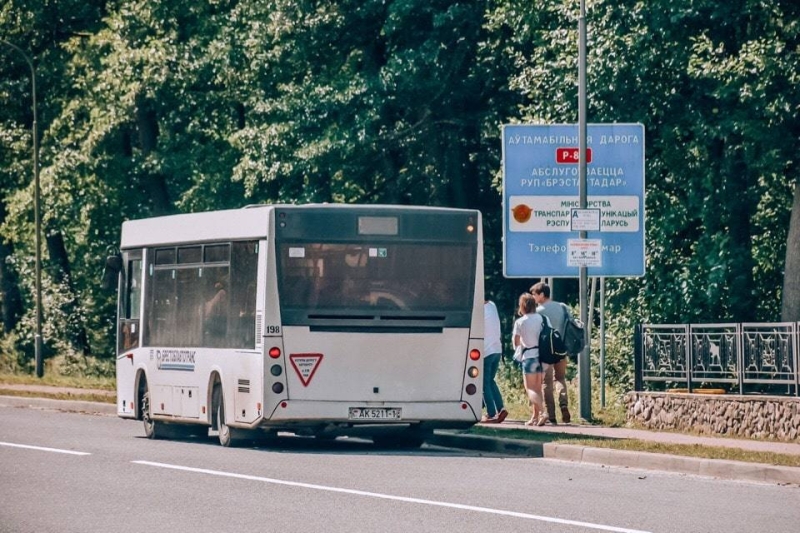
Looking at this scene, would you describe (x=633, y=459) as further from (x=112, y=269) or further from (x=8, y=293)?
(x=8, y=293)

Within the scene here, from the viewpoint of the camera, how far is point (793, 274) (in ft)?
93.8

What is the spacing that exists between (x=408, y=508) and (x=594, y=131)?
41.4 ft

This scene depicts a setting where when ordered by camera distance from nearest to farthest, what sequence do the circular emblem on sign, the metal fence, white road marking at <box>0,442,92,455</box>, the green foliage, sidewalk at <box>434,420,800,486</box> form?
1. sidewalk at <box>434,420,800,486</box>
2. white road marking at <box>0,442,92,455</box>
3. the metal fence
4. the circular emblem on sign
5. the green foliage

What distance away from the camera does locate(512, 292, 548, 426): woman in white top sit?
22.3 m

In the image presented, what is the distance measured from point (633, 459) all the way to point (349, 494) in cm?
427

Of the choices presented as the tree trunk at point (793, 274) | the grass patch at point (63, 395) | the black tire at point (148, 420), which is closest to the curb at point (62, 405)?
the grass patch at point (63, 395)

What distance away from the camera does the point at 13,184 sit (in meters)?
50.0

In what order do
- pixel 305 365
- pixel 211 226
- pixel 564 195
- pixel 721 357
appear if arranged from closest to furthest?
pixel 305 365 < pixel 211 226 < pixel 721 357 < pixel 564 195

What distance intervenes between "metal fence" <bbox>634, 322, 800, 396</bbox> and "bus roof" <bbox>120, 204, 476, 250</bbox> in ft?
13.7

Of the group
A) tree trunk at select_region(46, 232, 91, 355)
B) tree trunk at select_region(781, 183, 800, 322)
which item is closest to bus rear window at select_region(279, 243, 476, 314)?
tree trunk at select_region(781, 183, 800, 322)

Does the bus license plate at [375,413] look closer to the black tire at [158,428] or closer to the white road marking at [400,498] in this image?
the white road marking at [400,498]

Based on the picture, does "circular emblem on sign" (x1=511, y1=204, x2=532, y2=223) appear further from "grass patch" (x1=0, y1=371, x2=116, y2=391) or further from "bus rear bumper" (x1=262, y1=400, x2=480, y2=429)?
"grass patch" (x1=0, y1=371, x2=116, y2=391)

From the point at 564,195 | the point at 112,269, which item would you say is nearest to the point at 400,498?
the point at 112,269

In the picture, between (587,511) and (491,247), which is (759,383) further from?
(491,247)
